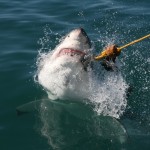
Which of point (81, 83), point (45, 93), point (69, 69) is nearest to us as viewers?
point (69, 69)

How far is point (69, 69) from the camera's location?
21.1 ft

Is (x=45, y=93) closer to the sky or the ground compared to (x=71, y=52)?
closer to the ground

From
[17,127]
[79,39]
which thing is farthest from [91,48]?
[17,127]

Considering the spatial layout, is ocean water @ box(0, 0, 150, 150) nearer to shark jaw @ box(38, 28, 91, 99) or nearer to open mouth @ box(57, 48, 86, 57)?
shark jaw @ box(38, 28, 91, 99)

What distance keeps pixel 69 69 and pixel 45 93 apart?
1.54 m

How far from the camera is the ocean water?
653 centimetres

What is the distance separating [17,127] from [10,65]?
99.0 inches

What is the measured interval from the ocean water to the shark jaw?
584 mm

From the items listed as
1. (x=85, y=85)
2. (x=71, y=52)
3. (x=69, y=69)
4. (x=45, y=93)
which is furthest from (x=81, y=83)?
(x=45, y=93)

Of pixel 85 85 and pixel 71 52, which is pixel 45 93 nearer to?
pixel 85 85

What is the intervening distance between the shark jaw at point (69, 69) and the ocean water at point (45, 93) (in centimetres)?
58

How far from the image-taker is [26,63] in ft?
30.4

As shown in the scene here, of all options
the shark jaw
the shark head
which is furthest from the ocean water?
the shark head

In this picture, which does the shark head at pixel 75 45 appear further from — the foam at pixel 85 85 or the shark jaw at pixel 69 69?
the foam at pixel 85 85
